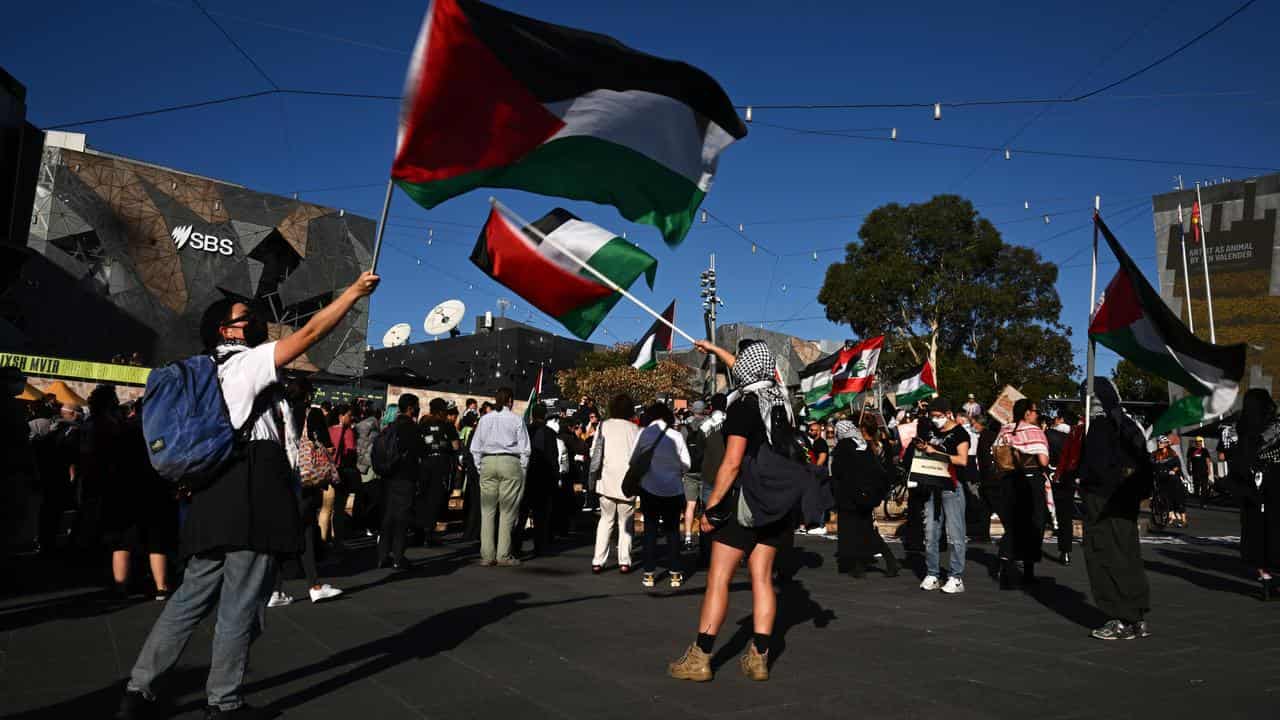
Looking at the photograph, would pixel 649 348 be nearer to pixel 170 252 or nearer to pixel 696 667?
pixel 696 667

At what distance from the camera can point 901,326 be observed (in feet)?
125

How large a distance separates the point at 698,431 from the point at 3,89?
12187 mm

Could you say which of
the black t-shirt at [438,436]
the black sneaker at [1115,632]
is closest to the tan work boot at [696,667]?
the black sneaker at [1115,632]

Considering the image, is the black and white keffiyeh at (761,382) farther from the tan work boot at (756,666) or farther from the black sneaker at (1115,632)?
the black sneaker at (1115,632)

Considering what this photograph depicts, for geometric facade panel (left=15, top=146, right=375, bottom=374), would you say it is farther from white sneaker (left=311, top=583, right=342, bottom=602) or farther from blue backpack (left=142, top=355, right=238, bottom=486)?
blue backpack (left=142, top=355, right=238, bottom=486)

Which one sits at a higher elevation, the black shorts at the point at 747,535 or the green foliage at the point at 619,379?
the green foliage at the point at 619,379

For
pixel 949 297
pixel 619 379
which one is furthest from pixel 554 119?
pixel 619 379

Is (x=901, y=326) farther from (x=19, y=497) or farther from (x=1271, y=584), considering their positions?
(x=19, y=497)

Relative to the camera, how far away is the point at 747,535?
4684 mm

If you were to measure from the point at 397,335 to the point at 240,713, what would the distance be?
2153 inches

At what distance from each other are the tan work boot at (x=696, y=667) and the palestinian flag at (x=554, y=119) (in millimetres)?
2993

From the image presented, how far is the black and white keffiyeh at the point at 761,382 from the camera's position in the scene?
4.76m

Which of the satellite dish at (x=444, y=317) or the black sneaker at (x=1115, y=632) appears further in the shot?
the satellite dish at (x=444, y=317)

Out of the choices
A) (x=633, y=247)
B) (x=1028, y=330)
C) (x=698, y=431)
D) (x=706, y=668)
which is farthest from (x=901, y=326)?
(x=706, y=668)
